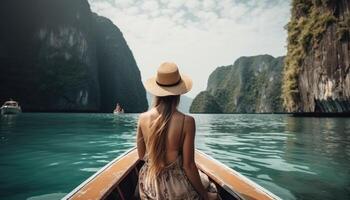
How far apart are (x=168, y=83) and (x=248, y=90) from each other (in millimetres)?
177536

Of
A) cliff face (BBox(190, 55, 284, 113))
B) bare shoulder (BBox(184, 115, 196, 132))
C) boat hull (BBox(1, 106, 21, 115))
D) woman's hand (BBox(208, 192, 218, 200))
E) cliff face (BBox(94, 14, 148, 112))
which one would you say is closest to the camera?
bare shoulder (BBox(184, 115, 196, 132))

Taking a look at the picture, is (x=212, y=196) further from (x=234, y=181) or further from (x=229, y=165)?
(x=229, y=165)

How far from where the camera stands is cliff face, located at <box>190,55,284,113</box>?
146m

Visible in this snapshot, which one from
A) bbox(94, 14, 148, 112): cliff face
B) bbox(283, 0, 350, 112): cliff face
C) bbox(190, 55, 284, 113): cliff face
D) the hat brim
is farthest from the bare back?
bbox(190, 55, 284, 113): cliff face

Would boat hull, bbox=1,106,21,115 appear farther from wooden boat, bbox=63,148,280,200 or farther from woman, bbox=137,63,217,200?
woman, bbox=137,63,217,200

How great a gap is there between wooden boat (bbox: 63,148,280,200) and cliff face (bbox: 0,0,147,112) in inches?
2739

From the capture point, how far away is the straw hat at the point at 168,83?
8.12 ft

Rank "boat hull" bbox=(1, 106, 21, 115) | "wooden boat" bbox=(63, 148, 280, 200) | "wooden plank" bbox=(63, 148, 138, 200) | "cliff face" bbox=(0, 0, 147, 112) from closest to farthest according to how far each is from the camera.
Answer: "wooden plank" bbox=(63, 148, 138, 200) → "wooden boat" bbox=(63, 148, 280, 200) → "boat hull" bbox=(1, 106, 21, 115) → "cliff face" bbox=(0, 0, 147, 112)

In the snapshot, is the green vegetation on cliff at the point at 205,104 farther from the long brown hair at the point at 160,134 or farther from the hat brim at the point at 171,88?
the long brown hair at the point at 160,134

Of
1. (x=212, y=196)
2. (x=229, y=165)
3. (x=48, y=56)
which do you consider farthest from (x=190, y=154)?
(x=48, y=56)

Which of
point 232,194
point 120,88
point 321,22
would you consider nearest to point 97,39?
point 120,88

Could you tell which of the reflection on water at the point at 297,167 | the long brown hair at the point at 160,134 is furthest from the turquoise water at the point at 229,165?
the long brown hair at the point at 160,134

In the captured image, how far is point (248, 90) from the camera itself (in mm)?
174750

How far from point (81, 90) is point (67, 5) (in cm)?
2654
